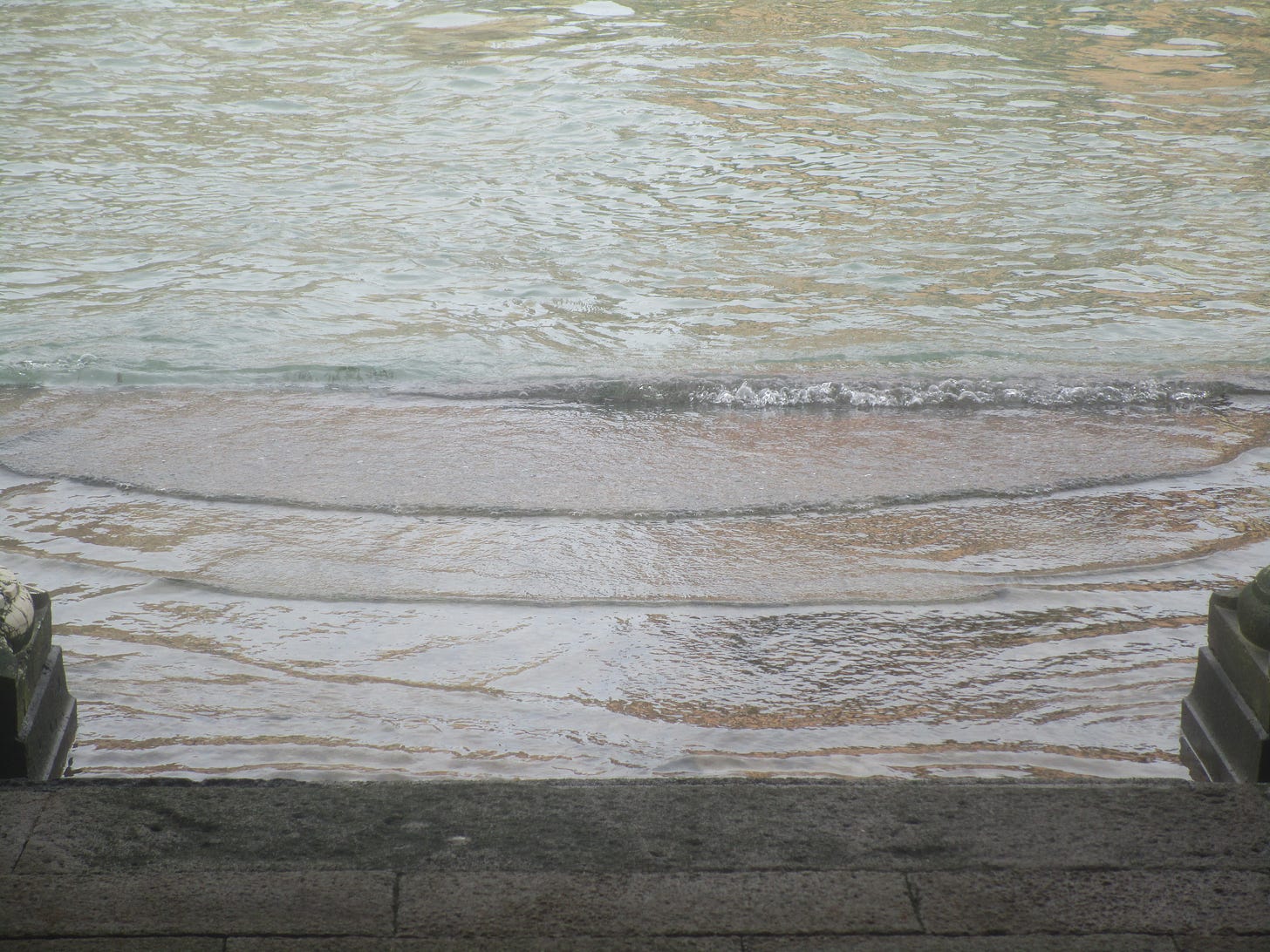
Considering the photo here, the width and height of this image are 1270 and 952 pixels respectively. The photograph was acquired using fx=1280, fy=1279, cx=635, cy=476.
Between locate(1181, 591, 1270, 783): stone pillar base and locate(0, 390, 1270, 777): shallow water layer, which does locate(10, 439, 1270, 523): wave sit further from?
locate(1181, 591, 1270, 783): stone pillar base

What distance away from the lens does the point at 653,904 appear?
228 cm

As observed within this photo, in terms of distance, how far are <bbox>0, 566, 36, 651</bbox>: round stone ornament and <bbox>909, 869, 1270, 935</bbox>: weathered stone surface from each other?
1979 millimetres

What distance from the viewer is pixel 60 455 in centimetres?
588

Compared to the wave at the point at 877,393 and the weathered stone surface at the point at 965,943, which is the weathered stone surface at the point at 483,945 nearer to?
the weathered stone surface at the point at 965,943

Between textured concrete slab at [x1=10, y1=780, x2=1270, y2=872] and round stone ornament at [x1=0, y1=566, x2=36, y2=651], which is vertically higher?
round stone ornament at [x1=0, y1=566, x2=36, y2=651]

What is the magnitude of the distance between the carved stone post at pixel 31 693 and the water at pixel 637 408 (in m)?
0.22

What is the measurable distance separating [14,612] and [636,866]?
59.5 inches

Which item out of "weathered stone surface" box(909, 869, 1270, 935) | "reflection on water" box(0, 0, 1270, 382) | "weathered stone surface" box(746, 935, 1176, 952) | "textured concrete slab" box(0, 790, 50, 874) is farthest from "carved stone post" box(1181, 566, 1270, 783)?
"reflection on water" box(0, 0, 1270, 382)

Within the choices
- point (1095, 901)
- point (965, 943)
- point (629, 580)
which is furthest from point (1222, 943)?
point (629, 580)

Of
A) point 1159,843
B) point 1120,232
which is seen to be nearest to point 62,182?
point 1120,232

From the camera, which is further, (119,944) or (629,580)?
(629,580)

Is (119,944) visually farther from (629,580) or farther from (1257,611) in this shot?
(629,580)

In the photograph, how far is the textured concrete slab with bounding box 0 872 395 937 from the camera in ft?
7.21

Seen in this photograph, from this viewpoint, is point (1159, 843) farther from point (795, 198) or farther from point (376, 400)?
point (795, 198)
